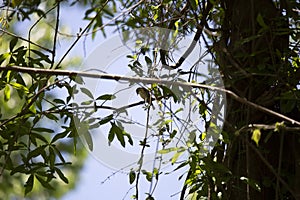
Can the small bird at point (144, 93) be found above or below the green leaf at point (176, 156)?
above

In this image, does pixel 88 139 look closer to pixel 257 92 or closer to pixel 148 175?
pixel 148 175

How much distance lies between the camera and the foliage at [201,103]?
1.12 meters

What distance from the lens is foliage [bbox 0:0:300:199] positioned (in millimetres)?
1118

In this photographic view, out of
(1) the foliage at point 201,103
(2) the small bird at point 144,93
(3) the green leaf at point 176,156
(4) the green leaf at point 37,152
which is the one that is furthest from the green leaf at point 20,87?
(3) the green leaf at point 176,156

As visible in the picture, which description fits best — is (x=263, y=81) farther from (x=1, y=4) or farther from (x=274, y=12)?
(x=1, y=4)

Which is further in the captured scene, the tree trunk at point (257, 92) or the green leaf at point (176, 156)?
the tree trunk at point (257, 92)

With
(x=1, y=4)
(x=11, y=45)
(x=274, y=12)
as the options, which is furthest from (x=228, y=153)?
(x=1, y=4)

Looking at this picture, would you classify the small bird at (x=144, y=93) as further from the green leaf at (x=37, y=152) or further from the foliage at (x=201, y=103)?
the green leaf at (x=37, y=152)

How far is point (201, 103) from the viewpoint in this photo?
1.17 m

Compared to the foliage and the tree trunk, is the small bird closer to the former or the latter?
the foliage

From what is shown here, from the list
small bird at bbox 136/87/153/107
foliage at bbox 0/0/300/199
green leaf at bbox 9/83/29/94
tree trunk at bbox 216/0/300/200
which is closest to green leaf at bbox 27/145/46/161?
foliage at bbox 0/0/300/199

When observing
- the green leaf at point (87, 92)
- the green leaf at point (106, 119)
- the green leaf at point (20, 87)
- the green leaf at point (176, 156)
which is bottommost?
the green leaf at point (176, 156)

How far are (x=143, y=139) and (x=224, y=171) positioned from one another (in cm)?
18

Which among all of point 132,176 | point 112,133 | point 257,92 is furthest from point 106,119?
point 257,92
